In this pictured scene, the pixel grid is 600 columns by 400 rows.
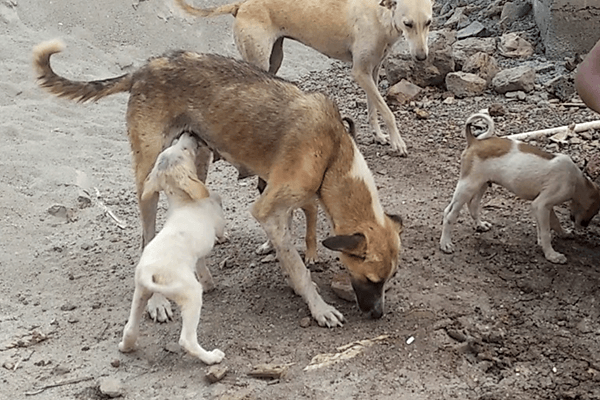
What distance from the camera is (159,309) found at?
5.43 metres

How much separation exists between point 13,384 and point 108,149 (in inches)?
174

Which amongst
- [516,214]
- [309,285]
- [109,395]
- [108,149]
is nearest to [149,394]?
[109,395]

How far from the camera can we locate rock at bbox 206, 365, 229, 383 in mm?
4574

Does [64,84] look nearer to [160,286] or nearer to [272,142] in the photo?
[272,142]

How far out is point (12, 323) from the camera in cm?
550

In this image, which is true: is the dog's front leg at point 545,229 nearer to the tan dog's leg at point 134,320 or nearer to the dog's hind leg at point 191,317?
the dog's hind leg at point 191,317

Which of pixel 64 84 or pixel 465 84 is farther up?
pixel 64 84

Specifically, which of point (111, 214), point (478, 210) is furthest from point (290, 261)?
point (111, 214)

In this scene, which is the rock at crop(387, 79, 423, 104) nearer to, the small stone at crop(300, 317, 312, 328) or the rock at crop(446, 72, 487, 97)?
the rock at crop(446, 72, 487, 97)

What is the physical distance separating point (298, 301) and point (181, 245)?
1.12 meters

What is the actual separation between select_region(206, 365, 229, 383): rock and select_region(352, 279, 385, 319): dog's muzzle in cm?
96

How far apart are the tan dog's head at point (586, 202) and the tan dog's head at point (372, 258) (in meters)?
1.85

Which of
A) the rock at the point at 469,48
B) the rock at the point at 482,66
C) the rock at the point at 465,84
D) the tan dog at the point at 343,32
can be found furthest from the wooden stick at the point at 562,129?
the rock at the point at 469,48

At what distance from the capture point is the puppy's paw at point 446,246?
6.14m
